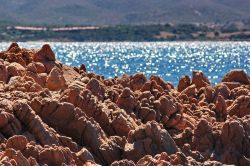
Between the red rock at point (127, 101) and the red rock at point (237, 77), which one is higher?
the red rock at point (127, 101)

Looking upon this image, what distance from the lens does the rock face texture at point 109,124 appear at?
768 inches

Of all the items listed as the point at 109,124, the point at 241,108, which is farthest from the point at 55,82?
the point at 241,108

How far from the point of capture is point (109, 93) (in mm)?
27109

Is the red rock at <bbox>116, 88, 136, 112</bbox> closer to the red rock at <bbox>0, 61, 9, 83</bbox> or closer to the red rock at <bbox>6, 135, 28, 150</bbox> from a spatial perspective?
the red rock at <bbox>0, 61, 9, 83</bbox>

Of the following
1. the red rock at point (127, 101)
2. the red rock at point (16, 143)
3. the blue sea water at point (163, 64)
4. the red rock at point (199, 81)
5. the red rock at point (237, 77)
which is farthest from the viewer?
the blue sea water at point (163, 64)

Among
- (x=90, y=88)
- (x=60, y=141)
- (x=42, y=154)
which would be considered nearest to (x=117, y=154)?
(x=60, y=141)

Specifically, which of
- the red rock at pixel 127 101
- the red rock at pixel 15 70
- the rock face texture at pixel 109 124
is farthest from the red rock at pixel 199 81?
the red rock at pixel 127 101

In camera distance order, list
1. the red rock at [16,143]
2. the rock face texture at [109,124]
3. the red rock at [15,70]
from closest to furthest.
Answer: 1. the red rock at [16,143]
2. the rock face texture at [109,124]
3. the red rock at [15,70]

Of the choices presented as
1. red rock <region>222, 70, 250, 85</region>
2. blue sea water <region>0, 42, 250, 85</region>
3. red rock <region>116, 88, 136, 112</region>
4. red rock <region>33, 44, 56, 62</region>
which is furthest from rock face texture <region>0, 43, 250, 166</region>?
blue sea water <region>0, 42, 250, 85</region>

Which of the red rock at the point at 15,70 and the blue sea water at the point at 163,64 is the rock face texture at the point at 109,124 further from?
the blue sea water at the point at 163,64

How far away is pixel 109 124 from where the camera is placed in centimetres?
2375

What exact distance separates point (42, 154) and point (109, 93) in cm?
834

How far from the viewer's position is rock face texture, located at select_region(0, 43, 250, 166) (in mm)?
19500

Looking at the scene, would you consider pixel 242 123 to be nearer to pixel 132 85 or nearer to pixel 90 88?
pixel 90 88
